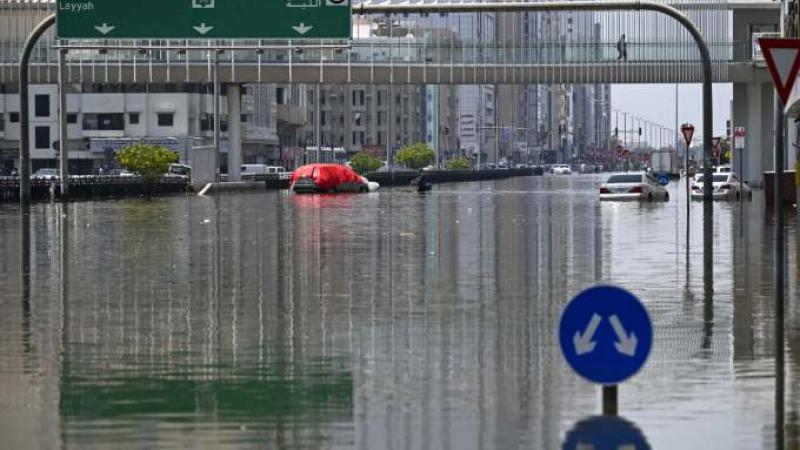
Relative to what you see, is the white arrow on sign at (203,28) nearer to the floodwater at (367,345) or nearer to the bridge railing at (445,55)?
the floodwater at (367,345)

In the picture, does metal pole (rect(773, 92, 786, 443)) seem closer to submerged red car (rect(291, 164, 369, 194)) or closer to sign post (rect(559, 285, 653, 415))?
sign post (rect(559, 285, 653, 415))

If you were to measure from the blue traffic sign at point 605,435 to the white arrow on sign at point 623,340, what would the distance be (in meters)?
0.90

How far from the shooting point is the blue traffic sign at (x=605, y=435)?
35.2 feet

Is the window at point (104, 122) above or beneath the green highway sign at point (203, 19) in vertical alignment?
beneath

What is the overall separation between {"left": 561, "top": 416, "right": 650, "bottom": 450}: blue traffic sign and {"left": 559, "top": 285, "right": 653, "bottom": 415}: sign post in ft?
2.46

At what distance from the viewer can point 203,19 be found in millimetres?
57688

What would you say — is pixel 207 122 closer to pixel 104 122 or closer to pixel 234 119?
pixel 104 122

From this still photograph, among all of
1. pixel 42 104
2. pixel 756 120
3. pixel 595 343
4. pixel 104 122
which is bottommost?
pixel 595 343

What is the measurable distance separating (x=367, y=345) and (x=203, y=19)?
42.4 meters

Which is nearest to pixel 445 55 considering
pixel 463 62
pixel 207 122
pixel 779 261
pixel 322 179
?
pixel 463 62

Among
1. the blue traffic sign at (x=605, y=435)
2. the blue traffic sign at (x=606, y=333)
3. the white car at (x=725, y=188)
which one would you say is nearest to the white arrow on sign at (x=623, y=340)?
the blue traffic sign at (x=606, y=333)

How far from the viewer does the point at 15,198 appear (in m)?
76.8

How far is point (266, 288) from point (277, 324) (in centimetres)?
506

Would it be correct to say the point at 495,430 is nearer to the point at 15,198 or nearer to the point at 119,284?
the point at 119,284
